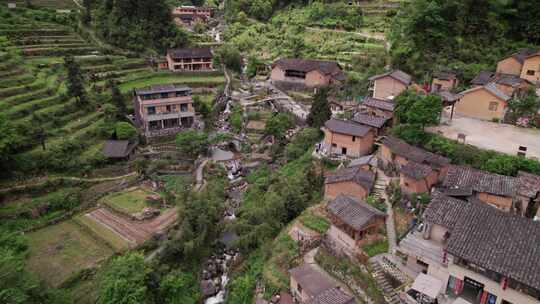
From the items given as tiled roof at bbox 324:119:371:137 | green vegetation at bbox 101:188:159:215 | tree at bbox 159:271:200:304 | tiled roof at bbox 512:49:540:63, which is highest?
tiled roof at bbox 512:49:540:63

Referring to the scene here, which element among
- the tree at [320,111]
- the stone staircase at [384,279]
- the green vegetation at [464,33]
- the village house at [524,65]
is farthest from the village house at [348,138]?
the village house at [524,65]

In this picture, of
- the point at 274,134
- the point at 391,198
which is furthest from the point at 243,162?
the point at 391,198

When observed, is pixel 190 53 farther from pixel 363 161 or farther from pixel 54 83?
pixel 363 161

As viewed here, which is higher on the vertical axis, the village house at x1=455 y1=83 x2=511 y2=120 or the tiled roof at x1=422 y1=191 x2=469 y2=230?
the village house at x1=455 y1=83 x2=511 y2=120

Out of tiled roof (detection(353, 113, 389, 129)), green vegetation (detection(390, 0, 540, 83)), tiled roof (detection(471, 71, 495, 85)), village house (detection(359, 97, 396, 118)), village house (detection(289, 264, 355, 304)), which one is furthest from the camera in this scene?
green vegetation (detection(390, 0, 540, 83))

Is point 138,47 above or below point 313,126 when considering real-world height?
above

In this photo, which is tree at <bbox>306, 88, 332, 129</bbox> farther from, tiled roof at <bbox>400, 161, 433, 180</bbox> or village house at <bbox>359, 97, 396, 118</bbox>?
tiled roof at <bbox>400, 161, 433, 180</bbox>

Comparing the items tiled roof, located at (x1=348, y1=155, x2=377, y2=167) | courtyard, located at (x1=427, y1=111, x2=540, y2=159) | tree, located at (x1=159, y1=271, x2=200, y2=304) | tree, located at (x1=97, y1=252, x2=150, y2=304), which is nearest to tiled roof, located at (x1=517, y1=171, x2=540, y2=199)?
courtyard, located at (x1=427, y1=111, x2=540, y2=159)

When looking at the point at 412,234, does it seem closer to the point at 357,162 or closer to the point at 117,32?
the point at 357,162
